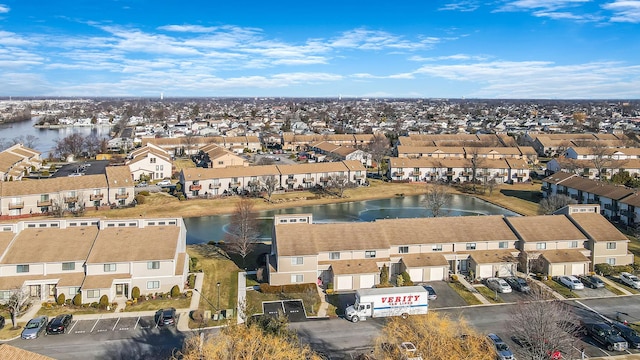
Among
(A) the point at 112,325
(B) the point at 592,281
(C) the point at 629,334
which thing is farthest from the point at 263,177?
(C) the point at 629,334

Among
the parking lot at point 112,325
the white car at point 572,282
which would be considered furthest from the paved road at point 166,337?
the white car at point 572,282

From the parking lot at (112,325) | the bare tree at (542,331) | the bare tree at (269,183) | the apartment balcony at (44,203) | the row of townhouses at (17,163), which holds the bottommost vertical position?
the parking lot at (112,325)

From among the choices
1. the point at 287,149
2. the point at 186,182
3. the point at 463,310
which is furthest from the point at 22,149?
the point at 463,310

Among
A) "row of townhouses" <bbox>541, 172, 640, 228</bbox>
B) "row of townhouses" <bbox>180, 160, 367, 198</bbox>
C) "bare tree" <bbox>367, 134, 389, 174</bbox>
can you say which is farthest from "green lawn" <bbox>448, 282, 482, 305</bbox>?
"bare tree" <bbox>367, 134, 389, 174</bbox>

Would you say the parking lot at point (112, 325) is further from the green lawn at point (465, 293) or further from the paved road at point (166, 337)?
the green lawn at point (465, 293)

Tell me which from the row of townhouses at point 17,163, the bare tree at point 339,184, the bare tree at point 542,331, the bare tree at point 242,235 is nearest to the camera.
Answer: the bare tree at point 542,331

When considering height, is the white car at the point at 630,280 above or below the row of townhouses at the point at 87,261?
below

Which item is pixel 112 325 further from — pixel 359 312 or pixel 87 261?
pixel 359 312
